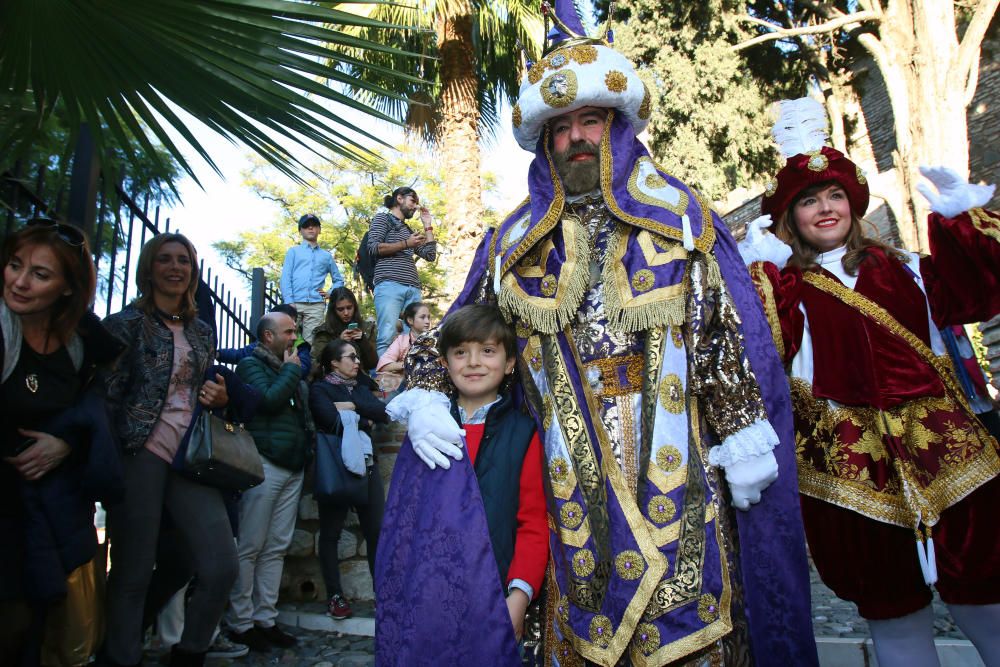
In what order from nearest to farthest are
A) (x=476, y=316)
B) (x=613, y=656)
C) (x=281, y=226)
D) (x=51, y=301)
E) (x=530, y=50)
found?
(x=613, y=656)
(x=476, y=316)
(x=51, y=301)
(x=530, y=50)
(x=281, y=226)

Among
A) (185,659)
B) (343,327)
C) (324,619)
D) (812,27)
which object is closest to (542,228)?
(185,659)

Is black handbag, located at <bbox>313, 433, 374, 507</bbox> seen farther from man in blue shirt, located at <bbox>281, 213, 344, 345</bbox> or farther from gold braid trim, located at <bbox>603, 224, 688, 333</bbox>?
man in blue shirt, located at <bbox>281, 213, 344, 345</bbox>

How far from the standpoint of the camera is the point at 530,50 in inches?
450

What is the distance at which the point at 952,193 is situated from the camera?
245cm

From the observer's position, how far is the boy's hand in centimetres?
197

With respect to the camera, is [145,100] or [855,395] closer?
[855,395]

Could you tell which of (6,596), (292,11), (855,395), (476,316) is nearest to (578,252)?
(476,316)

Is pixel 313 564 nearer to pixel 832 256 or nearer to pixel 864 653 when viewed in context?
pixel 864 653

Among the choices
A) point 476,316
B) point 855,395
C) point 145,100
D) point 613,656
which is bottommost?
point 613,656

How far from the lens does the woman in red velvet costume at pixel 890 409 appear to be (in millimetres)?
2250

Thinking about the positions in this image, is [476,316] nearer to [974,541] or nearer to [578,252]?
[578,252]

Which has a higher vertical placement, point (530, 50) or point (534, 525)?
point (530, 50)

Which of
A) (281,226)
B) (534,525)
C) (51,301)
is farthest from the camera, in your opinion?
(281,226)

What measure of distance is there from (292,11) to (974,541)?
271cm
